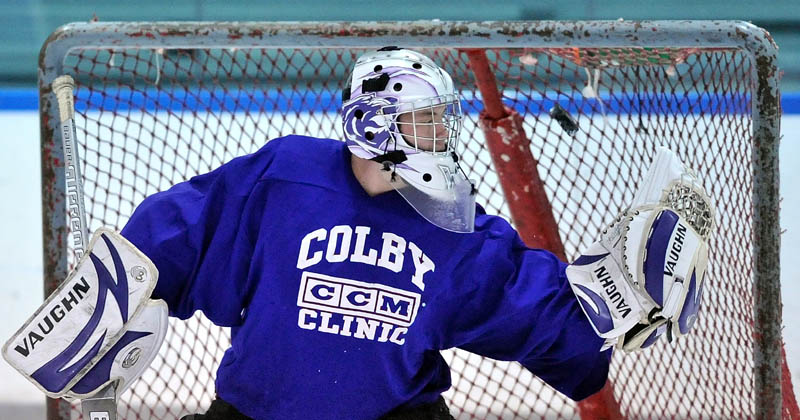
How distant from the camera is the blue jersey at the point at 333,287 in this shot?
1883mm

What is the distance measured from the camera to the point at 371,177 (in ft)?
6.35

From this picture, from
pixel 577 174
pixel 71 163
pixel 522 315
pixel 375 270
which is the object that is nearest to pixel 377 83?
pixel 375 270

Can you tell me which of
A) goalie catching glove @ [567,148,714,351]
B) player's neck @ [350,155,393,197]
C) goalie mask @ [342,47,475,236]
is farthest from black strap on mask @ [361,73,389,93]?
goalie catching glove @ [567,148,714,351]

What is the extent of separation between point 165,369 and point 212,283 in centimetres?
140

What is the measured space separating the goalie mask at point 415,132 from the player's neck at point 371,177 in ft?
0.05

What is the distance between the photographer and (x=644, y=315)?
6.03 ft

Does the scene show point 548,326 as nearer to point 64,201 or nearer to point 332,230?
point 332,230

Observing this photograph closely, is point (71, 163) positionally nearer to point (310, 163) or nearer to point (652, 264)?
point (310, 163)

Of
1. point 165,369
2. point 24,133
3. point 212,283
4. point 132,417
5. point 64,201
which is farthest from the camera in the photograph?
point 24,133

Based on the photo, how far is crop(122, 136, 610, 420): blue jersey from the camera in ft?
6.18

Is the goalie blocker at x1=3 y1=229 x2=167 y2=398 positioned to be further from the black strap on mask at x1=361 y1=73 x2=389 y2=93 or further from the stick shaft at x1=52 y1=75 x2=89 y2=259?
the black strap on mask at x1=361 y1=73 x2=389 y2=93

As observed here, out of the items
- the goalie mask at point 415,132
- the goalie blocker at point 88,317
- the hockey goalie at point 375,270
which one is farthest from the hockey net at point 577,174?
the goalie blocker at point 88,317

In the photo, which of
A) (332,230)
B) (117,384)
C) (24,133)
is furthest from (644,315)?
(24,133)

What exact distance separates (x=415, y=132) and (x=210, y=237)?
1.43ft
